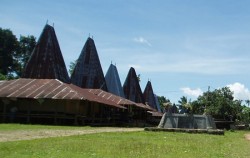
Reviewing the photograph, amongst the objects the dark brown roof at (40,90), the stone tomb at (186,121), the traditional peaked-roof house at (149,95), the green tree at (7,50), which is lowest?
the stone tomb at (186,121)

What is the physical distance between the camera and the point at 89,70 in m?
45.2

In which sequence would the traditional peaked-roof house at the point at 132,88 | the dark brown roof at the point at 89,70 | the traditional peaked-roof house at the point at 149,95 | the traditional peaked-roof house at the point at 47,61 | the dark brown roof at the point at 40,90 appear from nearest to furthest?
the dark brown roof at the point at 40,90
the traditional peaked-roof house at the point at 47,61
the dark brown roof at the point at 89,70
the traditional peaked-roof house at the point at 132,88
the traditional peaked-roof house at the point at 149,95

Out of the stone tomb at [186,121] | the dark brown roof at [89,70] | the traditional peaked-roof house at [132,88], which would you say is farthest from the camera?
the traditional peaked-roof house at [132,88]

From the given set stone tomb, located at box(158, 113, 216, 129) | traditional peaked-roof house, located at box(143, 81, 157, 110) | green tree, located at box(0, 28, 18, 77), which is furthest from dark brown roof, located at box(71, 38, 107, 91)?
stone tomb, located at box(158, 113, 216, 129)

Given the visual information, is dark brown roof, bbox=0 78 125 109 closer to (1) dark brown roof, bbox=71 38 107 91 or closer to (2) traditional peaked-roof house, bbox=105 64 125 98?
(1) dark brown roof, bbox=71 38 107 91

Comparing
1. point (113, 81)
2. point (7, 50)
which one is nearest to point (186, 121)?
point (113, 81)

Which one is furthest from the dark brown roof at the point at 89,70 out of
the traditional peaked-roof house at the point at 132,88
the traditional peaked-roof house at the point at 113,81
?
the traditional peaked-roof house at the point at 132,88

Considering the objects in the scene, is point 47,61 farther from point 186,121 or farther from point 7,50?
point 7,50

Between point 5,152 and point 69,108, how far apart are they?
21.1 metres

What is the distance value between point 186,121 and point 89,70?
21.4 m

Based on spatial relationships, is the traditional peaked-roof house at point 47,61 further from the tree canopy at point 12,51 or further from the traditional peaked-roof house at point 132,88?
the tree canopy at point 12,51

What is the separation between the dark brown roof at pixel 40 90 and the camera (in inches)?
1123

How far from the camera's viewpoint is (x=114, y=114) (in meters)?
41.3

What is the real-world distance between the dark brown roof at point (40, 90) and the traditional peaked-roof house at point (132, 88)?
22192mm
